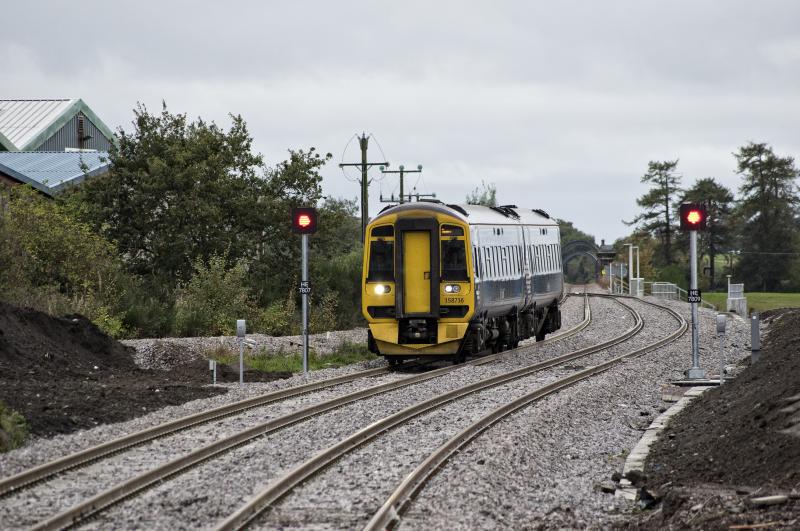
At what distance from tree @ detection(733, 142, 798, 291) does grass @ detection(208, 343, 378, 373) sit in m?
89.1

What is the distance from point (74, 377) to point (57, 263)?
1073 cm

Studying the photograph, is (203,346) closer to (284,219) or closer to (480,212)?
(480,212)

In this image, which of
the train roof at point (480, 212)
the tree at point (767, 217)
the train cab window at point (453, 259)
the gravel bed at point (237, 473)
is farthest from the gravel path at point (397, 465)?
the tree at point (767, 217)

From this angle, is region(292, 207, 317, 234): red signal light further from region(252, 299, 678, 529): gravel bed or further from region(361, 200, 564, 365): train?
region(252, 299, 678, 529): gravel bed

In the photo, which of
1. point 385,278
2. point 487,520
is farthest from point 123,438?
point 385,278

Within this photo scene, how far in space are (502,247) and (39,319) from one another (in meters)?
10.3

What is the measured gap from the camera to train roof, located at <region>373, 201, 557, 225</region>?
79.8ft

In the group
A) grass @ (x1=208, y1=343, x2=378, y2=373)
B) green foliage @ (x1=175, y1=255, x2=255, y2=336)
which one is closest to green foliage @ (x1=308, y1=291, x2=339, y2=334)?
green foliage @ (x1=175, y1=255, x2=255, y2=336)

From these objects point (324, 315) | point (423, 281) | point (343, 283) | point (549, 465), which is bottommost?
point (549, 465)

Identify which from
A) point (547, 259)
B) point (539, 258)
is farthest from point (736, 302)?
point (539, 258)

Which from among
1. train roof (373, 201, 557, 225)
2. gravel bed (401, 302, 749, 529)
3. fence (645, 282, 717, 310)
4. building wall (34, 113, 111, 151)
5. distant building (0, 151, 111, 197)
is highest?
building wall (34, 113, 111, 151)

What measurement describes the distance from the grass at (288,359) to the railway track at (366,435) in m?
4.18

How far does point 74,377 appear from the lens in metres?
19.5

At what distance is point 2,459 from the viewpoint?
12047mm
